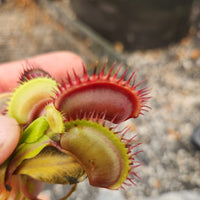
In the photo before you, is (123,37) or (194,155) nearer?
(194,155)

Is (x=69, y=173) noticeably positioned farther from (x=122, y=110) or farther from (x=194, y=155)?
(x=194, y=155)

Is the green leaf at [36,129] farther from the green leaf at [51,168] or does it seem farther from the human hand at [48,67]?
the human hand at [48,67]

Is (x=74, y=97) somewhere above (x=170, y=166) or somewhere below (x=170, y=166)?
above

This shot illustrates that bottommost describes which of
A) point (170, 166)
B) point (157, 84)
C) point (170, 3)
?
point (170, 166)

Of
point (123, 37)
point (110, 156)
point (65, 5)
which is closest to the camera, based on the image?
point (110, 156)

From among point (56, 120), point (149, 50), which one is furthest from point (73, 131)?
point (149, 50)

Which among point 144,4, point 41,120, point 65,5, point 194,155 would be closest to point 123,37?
point 144,4

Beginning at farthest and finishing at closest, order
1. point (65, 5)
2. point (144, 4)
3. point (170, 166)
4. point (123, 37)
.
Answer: point (65, 5), point (123, 37), point (144, 4), point (170, 166)
